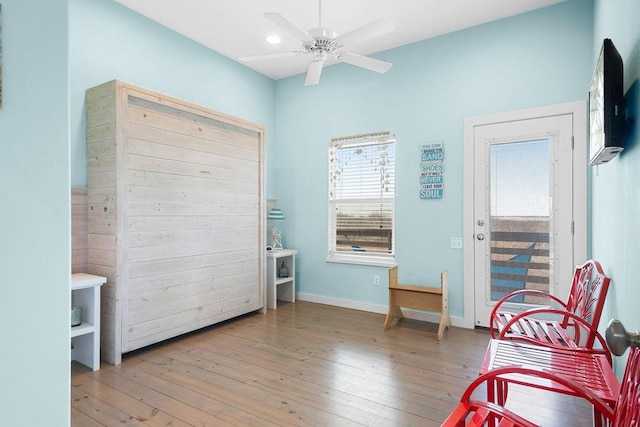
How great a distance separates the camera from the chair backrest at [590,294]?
1.73 meters

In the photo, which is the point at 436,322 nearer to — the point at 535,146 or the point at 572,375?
the point at 535,146

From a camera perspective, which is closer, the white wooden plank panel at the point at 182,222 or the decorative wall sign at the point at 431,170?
the white wooden plank panel at the point at 182,222

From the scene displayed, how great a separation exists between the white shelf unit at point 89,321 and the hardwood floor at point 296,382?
0.10 metres

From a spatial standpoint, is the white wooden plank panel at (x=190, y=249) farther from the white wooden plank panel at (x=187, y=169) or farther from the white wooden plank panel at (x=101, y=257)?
the white wooden plank panel at (x=187, y=169)

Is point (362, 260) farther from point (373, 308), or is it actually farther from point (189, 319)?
point (189, 319)

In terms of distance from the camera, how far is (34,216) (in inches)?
Answer: 52.8

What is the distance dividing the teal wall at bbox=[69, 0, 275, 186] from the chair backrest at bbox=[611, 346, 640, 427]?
349 centimetres

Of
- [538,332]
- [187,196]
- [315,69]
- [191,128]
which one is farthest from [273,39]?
[538,332]

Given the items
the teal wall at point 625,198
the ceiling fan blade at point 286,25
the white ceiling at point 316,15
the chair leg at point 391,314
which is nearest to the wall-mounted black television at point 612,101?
the teal wall at point 625,198

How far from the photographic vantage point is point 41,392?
4.47 ft

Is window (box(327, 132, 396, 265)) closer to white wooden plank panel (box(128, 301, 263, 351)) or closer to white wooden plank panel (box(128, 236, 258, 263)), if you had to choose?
white wooden plank panel (box(128, 236, 258, 263))

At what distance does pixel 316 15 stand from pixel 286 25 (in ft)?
3.90

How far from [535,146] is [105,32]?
4032mm

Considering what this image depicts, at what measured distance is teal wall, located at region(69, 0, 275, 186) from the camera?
114 inches
